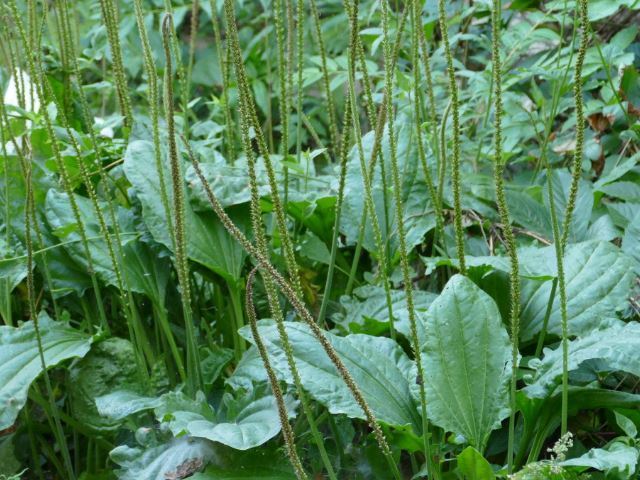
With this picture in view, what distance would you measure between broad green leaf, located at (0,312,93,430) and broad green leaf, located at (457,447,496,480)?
1.60ft

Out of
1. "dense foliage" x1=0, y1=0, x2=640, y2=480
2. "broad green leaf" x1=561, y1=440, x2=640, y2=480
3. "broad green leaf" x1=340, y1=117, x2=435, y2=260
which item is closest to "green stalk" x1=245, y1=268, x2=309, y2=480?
"dense foliage" x1=0, y1=0, x2=640, y2=480

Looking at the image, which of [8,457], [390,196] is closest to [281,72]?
[390,196]

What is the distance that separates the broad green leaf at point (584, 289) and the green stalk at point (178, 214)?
41 cm

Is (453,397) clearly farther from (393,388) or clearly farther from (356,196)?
(356,196)

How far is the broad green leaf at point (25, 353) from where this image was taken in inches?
40.4

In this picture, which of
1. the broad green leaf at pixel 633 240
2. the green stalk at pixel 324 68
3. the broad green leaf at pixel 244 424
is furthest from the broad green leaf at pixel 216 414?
the broad green leaf at pixel 633 240

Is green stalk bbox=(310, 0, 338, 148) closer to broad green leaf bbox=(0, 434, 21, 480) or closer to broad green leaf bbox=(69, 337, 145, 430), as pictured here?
broad green leaf bbox=(69, 337, 145, 430)

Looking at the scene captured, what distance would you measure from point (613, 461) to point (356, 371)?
0.28 metres

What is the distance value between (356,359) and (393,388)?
0.17 feet

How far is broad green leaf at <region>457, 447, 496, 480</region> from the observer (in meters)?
0.83

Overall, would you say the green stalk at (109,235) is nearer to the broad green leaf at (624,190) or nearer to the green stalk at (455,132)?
the green stalk at (455,132)

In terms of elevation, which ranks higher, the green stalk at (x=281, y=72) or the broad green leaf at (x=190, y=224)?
the green stalk at (x=281, y=72)

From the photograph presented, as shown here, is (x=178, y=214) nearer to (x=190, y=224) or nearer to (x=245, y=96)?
(x=245, y=96)

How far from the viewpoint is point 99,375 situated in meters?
1.13
